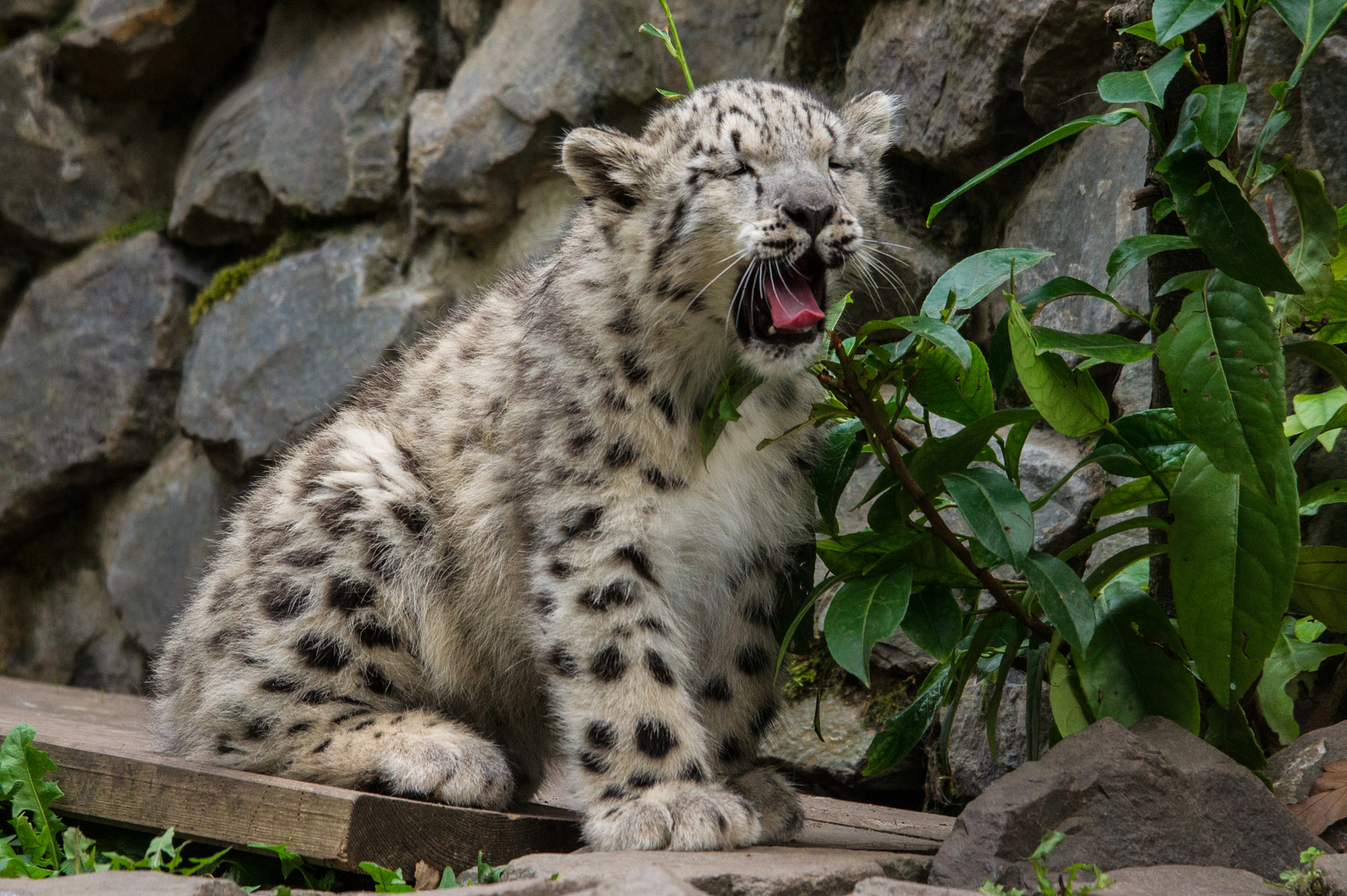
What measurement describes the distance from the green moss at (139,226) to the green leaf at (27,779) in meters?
5.23

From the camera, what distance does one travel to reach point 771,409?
158 inches

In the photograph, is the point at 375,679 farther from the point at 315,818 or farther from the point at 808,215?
the point at 808,215

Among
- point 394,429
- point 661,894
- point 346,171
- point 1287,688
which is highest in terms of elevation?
point 346,171

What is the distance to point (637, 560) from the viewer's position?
3.71 metres

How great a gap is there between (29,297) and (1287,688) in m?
7.80

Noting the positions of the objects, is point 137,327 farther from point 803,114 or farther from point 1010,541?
point 1010,541

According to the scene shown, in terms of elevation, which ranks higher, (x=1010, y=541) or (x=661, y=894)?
(x=1010, y=541)

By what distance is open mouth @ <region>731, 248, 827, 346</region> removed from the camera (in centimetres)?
365

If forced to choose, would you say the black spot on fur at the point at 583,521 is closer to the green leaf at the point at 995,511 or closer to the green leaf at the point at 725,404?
the green leaf at the point at 725,404

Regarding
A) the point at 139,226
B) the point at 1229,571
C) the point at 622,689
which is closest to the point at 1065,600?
the point at 1229,571

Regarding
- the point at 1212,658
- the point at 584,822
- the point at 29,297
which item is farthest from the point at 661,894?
the point at 29,297

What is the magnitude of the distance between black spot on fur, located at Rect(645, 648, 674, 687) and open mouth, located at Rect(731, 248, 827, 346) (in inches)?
37.2

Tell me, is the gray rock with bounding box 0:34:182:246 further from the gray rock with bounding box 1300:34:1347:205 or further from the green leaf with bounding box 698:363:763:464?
the gray rock with bounding box 1300:34:1347:205

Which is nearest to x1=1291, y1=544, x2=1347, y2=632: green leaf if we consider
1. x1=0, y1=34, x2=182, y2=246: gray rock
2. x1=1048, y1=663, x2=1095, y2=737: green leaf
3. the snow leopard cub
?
x1=1048, y1=663, x2=1095, y2=737: green leaf
